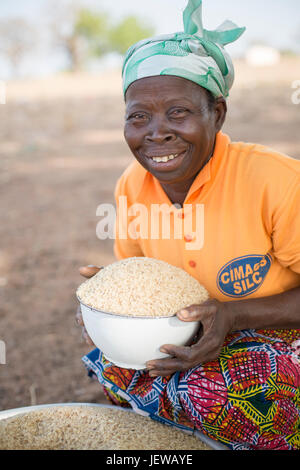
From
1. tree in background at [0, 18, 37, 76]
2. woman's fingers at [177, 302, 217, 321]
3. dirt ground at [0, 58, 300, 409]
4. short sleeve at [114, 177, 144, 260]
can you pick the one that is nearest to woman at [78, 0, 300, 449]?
woman's fingers at [177, 302, 217, 321]

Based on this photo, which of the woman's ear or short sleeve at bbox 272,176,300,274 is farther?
the woman's ear

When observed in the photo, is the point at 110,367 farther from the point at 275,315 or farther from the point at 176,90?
the point at 176,90

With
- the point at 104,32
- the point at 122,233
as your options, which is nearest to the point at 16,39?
the point at 104,32

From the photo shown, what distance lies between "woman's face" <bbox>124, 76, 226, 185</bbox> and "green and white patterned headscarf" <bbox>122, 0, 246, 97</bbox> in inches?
1.2

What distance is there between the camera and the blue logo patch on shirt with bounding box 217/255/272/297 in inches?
60.2

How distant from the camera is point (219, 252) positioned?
1550mm

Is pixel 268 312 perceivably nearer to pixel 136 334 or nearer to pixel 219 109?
pixel 136 334

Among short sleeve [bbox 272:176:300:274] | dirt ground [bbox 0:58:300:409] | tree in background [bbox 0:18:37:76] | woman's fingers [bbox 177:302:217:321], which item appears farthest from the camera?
tree in background [bbox 0:18:37:76]

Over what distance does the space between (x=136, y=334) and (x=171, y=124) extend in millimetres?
690

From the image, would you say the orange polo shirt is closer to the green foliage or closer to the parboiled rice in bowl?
the parboiled rice in bowl

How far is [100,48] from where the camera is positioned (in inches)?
1086

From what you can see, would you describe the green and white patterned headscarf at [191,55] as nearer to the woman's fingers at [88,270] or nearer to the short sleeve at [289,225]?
the short sleeve at [289,225]

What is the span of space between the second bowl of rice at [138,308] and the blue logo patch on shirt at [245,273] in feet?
0.43
